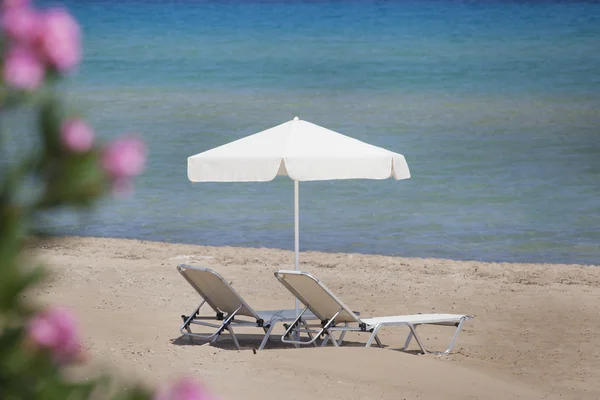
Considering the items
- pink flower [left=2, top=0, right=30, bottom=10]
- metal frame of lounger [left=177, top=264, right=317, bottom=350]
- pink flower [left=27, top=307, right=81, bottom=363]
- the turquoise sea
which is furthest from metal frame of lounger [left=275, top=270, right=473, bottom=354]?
pink flower [left=2, top=0, right=30, bottom=10]

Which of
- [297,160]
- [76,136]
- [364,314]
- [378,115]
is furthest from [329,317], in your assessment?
[378,115]

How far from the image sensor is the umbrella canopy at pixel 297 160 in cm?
689

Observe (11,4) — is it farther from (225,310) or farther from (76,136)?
(225,310)

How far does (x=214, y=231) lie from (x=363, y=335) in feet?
22.2

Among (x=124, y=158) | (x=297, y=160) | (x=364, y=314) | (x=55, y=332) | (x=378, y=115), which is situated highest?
(x=124, y=158)

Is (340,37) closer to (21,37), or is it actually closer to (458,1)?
(458,1)

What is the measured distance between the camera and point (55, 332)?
1213mm

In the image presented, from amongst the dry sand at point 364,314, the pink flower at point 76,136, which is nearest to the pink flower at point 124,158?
the pink flower at point 76,136

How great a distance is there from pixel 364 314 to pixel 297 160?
188 cm

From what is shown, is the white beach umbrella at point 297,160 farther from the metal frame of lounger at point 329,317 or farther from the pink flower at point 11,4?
the pink flower at point 11,4

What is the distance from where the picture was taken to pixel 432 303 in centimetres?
868

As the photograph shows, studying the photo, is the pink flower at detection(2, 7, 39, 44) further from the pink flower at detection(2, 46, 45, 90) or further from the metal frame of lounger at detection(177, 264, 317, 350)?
the metal frame of lounger at detection(177, 264, 317, 350)

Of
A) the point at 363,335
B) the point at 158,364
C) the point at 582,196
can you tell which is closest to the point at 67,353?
the point at 158,364

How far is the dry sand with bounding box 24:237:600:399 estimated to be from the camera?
5.59 metres
